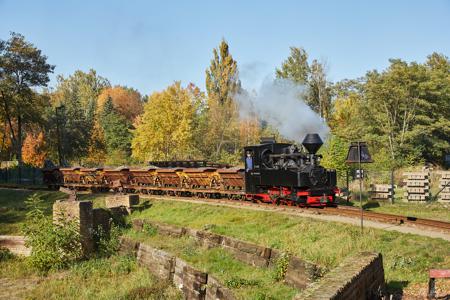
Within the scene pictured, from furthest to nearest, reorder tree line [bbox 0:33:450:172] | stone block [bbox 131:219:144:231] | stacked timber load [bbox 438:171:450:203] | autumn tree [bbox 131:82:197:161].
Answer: autumn tree [bbox 131:82:197:161]
tree line [bbox 0:33:450:172]
stacked timber load [bbox 438:171:450:203]
stone block [bbox 131:219:144:231]

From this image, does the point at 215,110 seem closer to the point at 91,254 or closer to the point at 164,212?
the point at 164,212

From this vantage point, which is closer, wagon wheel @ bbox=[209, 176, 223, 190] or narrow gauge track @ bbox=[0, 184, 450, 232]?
narrow gauge track @ bbox=[0, 184, 450, 232]

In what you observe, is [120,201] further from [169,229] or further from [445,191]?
[445,191]

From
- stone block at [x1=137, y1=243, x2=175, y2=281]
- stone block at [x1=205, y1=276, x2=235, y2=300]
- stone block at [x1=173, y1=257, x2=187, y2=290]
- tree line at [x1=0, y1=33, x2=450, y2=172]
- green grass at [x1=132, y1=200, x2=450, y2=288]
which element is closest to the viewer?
green grass at [x1=132, y1=200, x2=450, y2=288]

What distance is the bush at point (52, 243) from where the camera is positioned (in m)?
17.6

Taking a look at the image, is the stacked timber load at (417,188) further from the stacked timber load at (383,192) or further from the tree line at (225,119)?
the tree line at (225,119)

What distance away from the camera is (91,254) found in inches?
741

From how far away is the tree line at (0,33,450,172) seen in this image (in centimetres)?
3741

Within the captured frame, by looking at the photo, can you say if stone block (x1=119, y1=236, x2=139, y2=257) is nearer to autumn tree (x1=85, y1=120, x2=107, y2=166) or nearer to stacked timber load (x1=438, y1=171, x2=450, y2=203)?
stacked timber load (x1=438, y1=171, x2=450, y2=203)

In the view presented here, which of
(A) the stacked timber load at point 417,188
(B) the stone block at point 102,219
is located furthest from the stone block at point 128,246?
(A) the stacked timber load at point 417,188

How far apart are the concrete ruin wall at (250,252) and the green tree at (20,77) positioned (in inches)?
1150

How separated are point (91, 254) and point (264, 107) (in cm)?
1921

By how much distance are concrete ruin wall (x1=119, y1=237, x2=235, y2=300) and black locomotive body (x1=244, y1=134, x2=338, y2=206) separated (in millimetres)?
6449

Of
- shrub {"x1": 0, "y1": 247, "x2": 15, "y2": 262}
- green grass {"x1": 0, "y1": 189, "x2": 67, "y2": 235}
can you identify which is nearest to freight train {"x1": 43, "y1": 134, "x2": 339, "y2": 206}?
green grass {"x1": 0, "y1": 189, "x2": 67, "y2": 235}
